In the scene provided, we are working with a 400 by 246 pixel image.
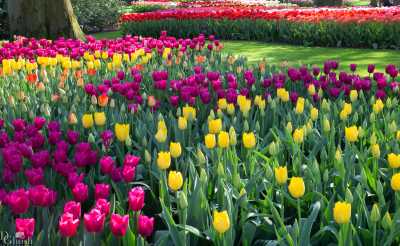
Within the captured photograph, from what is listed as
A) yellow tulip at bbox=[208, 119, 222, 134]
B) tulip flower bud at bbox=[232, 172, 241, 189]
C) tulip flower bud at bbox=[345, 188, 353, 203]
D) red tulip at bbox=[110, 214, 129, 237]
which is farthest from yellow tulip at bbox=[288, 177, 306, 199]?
yellow tulip at bbox=[208, 119, 222, 134]

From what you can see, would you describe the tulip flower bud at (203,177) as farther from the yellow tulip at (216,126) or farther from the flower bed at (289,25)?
the flower bed at (289,25)

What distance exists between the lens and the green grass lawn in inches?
422

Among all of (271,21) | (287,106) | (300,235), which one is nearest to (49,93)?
(287,106)

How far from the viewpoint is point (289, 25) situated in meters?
14.7

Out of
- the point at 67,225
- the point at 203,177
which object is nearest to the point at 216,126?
the point at 203,177

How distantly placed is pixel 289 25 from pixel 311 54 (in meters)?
2.78

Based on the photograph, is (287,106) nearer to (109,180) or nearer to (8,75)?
(109,180)

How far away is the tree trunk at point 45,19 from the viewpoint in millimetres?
10680

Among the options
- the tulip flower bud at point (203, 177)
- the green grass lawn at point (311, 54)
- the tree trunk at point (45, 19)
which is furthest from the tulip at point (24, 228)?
the tree trunk at point (45, 19)

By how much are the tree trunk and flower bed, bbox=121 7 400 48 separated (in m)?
6.06

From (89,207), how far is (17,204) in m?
0.73

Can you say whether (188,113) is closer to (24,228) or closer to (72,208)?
(72,208)

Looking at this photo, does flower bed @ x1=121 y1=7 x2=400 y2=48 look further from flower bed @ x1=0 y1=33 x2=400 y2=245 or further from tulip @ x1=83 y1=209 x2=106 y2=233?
tulip @ x1=83 y1=209 x2=106 y2=233

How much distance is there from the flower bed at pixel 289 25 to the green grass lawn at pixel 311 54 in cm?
54
